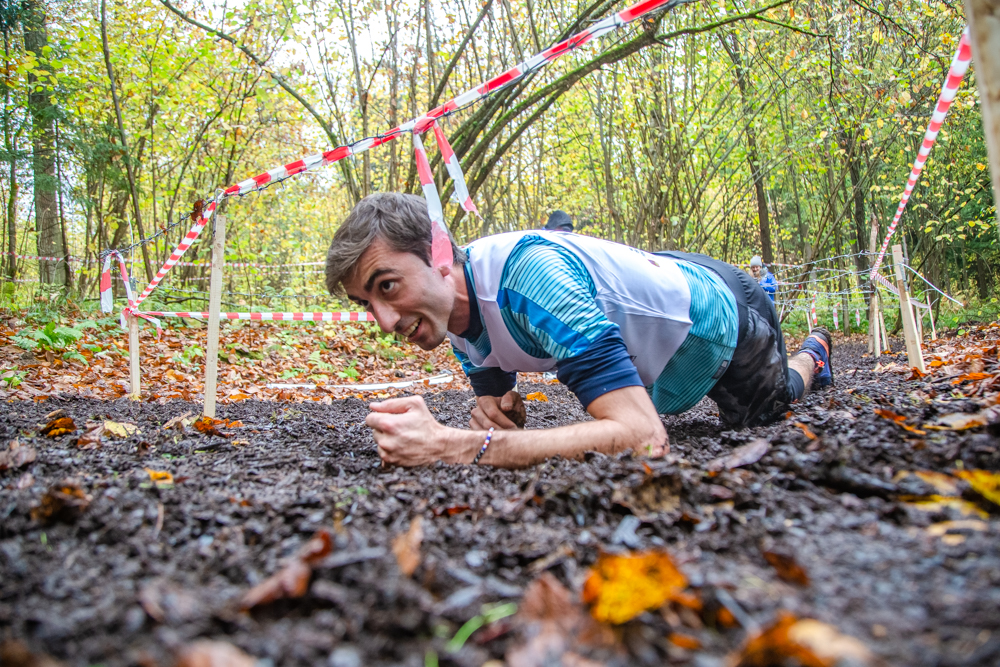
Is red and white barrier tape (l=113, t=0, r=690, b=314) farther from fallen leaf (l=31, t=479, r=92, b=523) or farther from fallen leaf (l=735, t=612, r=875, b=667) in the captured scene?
fallen leaf (l=735, t=612, r=875, b=667)

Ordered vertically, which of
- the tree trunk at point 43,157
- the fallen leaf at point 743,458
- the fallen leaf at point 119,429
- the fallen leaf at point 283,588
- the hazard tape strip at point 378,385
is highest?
the tree trunk at point 43,157

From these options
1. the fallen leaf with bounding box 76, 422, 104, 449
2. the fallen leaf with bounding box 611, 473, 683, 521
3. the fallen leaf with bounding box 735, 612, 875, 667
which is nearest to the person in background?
the fallen leaf with bounding box 611, 473, 683, 521

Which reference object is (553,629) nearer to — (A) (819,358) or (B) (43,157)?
(A) (819,358)

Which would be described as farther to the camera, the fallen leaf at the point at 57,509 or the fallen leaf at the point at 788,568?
the fallen leaf at the point at 57,509

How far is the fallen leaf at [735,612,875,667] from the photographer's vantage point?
2.04ft

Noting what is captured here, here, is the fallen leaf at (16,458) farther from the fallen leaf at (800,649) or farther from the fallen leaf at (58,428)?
the fallen leaf at (800,649)

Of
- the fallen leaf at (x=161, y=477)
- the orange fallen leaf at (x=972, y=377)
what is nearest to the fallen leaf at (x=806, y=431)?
the orange fallen leaf at (x=972, y=377)

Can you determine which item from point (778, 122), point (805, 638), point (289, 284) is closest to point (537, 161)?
point (778, 122)

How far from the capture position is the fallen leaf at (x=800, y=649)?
2.04 feet

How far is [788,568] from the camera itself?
84 cm

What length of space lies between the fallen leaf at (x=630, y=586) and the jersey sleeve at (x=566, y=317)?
89 centimetres

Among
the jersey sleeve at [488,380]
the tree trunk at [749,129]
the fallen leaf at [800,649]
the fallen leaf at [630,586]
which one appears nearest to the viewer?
the fallen leaf at [800,649]

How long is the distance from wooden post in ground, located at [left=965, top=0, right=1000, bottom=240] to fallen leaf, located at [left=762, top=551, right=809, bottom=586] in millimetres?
618

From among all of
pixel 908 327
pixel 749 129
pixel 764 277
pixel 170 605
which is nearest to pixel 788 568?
pixel 170 605
